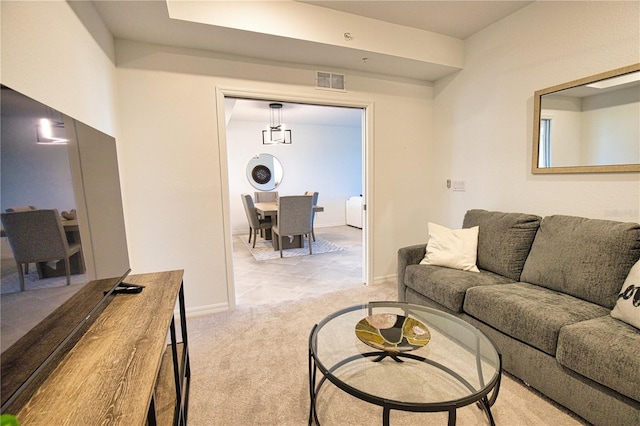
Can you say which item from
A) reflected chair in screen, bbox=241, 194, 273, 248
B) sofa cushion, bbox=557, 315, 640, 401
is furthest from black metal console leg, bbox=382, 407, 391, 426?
reflected chair in screen, bbox=241, 194, 273, 248

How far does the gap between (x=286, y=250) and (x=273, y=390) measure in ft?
11.3

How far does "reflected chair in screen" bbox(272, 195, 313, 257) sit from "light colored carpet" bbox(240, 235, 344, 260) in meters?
0.24

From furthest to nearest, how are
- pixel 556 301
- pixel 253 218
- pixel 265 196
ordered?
pixel 265 196
pixel 253 218
pixel 556 301

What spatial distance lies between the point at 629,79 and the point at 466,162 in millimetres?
1325

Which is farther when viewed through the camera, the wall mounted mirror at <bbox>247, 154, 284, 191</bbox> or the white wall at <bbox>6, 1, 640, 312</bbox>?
the wall mounted mirror at <bbox>247, 154, 284, 191</bbox>

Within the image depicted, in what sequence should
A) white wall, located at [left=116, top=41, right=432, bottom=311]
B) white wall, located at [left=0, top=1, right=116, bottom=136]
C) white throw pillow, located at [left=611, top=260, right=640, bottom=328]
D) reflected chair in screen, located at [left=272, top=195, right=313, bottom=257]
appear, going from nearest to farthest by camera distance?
white wall, located at [left=0, top=1, right=116, bottom=136], white throw pillow, located at [left=611, top=260, right=640, bottom=328], white wall, located at [left=116, top=41, right=432, bottom=311], reflected chair in screen, located at [left=272, top=195, right=313, bottom=257]

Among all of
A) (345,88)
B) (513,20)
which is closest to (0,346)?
(345,88)

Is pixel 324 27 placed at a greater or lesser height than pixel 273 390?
greater

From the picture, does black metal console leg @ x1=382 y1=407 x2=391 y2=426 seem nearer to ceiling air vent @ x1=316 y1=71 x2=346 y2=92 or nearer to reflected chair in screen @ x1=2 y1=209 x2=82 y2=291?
reflected chair in screen @ x1=2 y1=209 x2=82 y2=291

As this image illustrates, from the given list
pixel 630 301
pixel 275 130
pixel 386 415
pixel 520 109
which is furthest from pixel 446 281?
pixel 275 130

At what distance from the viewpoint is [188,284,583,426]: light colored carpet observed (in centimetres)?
149

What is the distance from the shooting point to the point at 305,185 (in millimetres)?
7277

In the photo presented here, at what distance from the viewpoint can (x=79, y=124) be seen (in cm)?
119

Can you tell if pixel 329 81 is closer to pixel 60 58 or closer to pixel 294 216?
pixel 60 58
